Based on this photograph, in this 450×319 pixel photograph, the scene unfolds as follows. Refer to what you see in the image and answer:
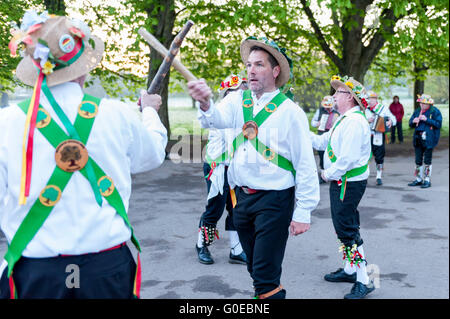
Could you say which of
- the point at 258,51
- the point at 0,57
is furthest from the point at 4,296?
the point at 0,57

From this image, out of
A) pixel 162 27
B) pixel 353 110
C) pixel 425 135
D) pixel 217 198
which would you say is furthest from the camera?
pixel 162 27

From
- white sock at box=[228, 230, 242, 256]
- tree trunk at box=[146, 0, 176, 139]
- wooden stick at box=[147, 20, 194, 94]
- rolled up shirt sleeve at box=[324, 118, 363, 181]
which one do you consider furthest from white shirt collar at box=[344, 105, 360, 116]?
tree trunk at box=[146, 0, 176, 139]

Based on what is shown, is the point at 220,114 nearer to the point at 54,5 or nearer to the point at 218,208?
the point at 218,208

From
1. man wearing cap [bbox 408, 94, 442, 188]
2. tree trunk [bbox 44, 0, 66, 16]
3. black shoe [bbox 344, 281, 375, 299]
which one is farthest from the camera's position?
man wearing cap [bbox 408, 94, 442, 188]

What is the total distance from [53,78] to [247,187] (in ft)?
5.75

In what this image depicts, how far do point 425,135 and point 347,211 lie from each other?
6.92 m

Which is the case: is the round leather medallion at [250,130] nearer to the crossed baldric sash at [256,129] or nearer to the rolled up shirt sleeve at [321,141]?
the crossed baldric sash at [256,129]

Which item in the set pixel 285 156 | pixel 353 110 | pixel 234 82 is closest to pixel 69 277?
pixel 285 156

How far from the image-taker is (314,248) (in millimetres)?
6371

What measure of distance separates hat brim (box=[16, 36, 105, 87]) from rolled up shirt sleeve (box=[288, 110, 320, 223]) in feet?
5.11

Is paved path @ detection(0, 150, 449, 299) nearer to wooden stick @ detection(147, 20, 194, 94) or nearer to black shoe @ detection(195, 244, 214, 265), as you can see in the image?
black shoe @ detection(195, 244, 214, 265)

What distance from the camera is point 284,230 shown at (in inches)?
142

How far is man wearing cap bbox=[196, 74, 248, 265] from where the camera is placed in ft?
18.8
